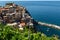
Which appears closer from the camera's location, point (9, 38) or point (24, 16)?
point (9, 38)

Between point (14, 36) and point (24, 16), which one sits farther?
point (24, 16)

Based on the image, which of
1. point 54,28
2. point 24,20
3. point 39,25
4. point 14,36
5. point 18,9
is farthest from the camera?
point 39,25

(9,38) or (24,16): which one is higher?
(9,38)

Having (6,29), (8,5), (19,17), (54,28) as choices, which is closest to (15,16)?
(19,17)

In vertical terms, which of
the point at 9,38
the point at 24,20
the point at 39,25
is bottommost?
the point at 39,25

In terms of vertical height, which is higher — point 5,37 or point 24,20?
point 5,37

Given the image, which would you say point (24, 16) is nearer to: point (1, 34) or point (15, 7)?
point (15, 7)

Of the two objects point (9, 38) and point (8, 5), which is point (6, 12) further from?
point (9, 38)

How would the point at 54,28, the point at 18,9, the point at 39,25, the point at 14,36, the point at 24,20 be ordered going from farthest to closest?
the point at 39,25, the point at 54,28, the point at 18,9, the point at 24,20, the point at 14,36
